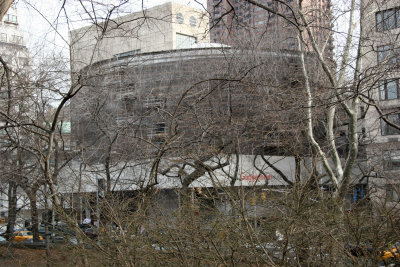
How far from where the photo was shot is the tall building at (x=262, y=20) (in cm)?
846

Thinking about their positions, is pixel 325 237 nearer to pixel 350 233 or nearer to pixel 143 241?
pixel 350 233

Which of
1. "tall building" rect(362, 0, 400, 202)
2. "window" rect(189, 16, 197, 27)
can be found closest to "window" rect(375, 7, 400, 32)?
"tall building" rect(362, 0, 400, 202)

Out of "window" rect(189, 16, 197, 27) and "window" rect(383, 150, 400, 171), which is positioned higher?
"window" rect(189, 16, 197, 27)

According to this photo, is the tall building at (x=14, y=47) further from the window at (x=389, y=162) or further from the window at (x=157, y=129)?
the window at (x=389, y=162)

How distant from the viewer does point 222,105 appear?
16234mm

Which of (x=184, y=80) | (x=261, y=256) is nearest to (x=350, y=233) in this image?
(x=261, y=256)

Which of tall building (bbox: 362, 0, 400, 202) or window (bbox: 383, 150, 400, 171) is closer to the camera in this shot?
tall building (bbox: 362, 0, 400, 202)

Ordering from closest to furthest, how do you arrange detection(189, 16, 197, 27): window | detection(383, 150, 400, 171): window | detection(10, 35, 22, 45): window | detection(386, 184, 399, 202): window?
detection(386, 184, 399, 202): window
detection(189, 16, 197, 27): window
detection(383, 150, 400, 171): window
detection(10, 35, 22, 45): window

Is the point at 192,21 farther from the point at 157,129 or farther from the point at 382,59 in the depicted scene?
the point at 157,129

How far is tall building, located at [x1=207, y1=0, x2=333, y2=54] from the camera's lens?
8465 mm

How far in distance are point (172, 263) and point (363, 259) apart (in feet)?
7.13

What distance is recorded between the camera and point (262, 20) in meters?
11.9

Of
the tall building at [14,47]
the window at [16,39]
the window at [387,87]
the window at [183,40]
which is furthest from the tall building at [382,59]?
the window at [16,39]

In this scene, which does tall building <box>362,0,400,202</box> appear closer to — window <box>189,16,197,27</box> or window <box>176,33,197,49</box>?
window <box>189,16,197,27</box>
